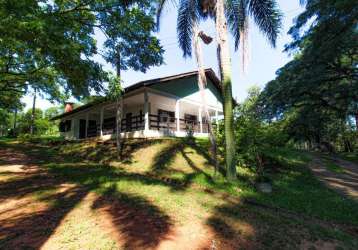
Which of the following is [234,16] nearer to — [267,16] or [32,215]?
[267,16]

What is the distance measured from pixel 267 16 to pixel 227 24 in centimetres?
169

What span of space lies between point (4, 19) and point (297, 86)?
17.8 m

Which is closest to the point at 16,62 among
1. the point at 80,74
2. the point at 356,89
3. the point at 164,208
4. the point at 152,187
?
the point at 80,74

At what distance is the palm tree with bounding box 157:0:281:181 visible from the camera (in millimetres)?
8203

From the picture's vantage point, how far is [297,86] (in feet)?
56.2

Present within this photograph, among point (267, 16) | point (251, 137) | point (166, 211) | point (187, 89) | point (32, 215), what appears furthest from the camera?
point (187, 89)

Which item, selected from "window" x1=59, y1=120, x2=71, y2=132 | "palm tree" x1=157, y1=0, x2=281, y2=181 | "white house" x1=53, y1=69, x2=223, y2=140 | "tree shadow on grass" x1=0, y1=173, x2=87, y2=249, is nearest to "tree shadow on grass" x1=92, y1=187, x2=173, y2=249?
"tree shadow on grass" x1=0, y1=173, x2=87, y2=249

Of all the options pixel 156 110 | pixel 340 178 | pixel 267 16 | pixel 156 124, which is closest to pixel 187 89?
pixel 156 110

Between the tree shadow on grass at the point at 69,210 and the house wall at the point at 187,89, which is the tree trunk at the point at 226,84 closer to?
the tree shadow on grass at the point at 69,210

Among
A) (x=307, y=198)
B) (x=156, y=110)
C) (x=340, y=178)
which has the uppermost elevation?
(x=156, y=110)

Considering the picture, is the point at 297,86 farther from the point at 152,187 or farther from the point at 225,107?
the point at 152,187

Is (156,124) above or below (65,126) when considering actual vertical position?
below

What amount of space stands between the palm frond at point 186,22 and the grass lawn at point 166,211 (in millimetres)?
5936

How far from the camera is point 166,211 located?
17.3 feet
